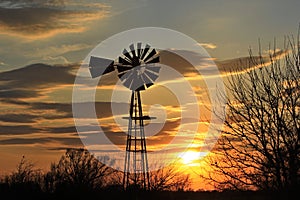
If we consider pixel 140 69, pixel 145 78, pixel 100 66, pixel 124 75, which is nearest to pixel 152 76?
pixel 145 78

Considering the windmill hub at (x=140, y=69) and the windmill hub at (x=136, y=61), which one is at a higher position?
the windmill hub at (x=136, y=61)

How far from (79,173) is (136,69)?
1324 cm

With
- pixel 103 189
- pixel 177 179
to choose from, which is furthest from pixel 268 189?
pixel 177 179

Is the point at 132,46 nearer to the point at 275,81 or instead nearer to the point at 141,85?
the point at 141,85

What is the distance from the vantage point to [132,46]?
121 ft

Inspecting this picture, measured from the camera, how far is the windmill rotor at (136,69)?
118 ft

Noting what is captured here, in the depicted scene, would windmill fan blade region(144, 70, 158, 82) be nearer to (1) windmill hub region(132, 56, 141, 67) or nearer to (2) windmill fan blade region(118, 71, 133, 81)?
(1) windmill hub region(132, 56, 141, 67)

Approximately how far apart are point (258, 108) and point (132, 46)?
16534mm

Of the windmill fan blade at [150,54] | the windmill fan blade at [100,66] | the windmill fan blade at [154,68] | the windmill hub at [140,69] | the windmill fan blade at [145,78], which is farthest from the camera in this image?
the windmill fan blade at [100,66]

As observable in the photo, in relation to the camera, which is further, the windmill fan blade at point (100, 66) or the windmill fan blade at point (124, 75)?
the windmill fan blade at point (100, 66)

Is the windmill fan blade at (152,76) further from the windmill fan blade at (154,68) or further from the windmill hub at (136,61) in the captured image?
the windmill hub at (136,61)

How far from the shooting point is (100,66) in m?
37.5

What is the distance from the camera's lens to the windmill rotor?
36000 mm

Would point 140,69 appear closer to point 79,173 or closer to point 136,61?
point 136,61
